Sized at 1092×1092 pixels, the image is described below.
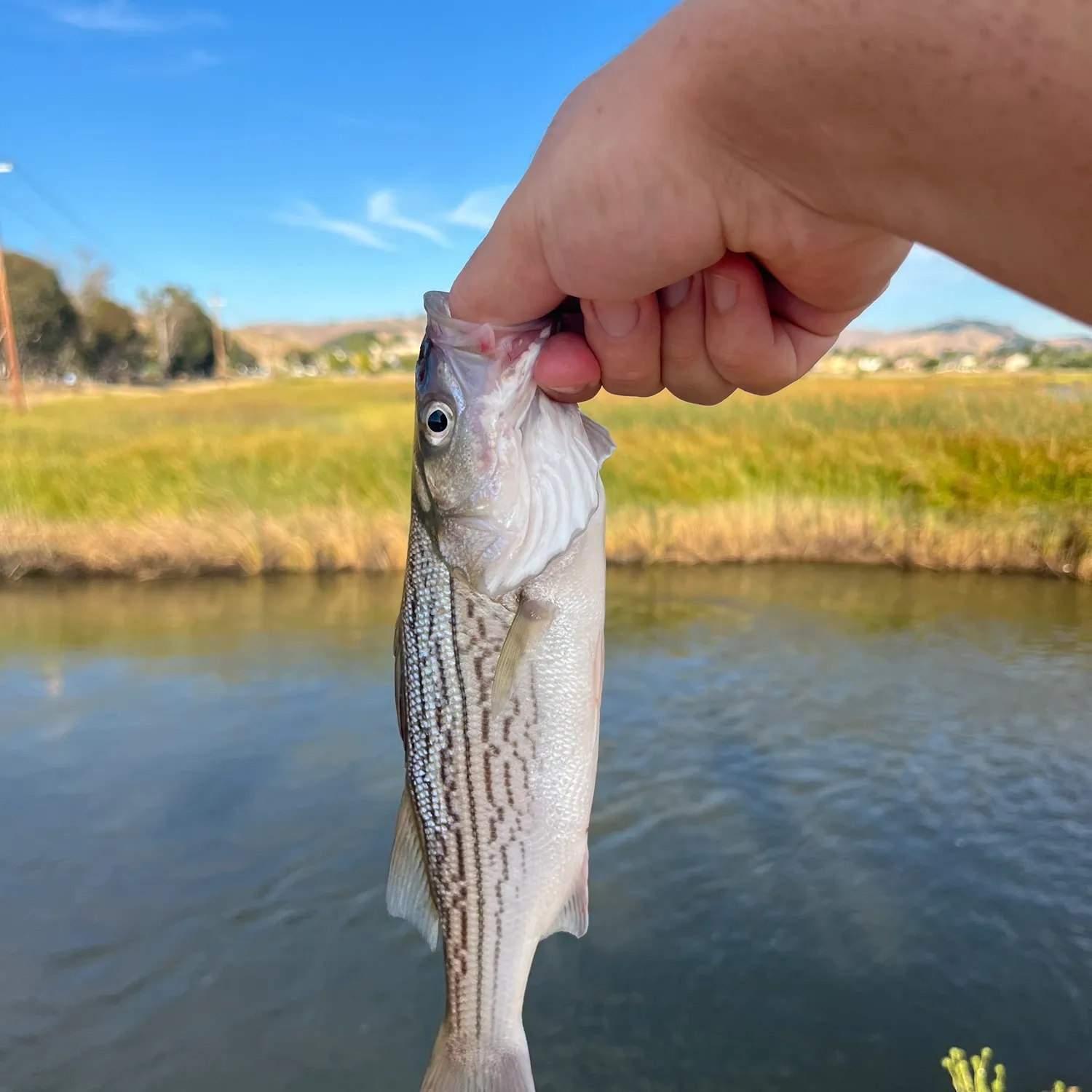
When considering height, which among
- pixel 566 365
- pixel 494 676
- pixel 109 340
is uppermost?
pixel 109 340

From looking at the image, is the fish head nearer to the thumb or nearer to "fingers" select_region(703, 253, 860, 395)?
the thumb

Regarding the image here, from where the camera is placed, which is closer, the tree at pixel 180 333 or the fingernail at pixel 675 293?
the fingernail at pixel 675 293

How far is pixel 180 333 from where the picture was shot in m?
77.7

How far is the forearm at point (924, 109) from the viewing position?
81 centimetres

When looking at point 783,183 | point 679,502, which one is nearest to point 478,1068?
point 783,183

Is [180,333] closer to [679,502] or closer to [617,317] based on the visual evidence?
[679,502]

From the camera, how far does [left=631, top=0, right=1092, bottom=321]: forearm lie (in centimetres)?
81

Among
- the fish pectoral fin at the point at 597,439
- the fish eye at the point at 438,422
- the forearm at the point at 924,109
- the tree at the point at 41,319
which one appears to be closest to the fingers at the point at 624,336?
the fish pectoral fin at the point at 597,439

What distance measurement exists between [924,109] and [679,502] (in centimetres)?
1134

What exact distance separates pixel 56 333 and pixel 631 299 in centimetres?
6856

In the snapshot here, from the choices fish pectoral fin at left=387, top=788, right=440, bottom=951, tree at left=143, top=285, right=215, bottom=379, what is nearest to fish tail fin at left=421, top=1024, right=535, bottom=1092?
fish pectoral fin at left=387, top=788, right=440, bottom=951

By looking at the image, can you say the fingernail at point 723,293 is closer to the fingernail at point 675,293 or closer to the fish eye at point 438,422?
the fingernail at point 675,293

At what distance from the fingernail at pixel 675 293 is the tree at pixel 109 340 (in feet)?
237

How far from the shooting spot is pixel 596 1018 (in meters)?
4.33
